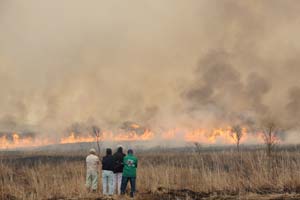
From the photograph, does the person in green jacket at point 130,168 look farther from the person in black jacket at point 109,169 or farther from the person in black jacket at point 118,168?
the person in black jacket at point 109,169

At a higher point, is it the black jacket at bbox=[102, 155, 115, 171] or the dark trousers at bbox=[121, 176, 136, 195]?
the black jacket at bbox=[102, 155, 115, 171]

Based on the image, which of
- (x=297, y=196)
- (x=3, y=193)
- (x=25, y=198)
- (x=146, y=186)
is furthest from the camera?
(x=146, y=186)

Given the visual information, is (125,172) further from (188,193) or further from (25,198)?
(25,198)

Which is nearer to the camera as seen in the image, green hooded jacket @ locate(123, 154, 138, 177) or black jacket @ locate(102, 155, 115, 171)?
green hooded jacket @ locate(123, 154, 138, 177)

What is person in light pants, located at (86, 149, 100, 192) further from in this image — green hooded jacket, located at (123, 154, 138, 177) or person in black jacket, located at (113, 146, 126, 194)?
green hooded jacket, located at (123, 154, 138, 177)

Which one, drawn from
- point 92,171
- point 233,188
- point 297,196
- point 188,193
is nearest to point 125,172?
point 92,171

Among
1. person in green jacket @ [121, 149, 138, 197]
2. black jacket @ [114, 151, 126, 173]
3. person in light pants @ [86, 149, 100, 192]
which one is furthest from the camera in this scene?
person in light pants @ [86, 149, 100, 192]

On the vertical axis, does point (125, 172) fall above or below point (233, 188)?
above

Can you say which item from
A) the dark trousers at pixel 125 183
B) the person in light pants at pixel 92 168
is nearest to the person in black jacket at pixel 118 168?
the dark trousers at pixel 125 183

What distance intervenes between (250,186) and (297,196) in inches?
151

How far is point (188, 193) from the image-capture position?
1722 cm

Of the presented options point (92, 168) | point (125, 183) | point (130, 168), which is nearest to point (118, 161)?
point (130, 168)

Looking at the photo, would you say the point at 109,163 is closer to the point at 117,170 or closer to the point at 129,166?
the point at 117,170

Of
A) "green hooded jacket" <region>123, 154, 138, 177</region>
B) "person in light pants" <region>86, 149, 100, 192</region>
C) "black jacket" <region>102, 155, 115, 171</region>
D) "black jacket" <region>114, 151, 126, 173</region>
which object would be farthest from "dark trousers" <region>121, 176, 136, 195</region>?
"person in light pants" <region>86, 149, 100, 192</region>
